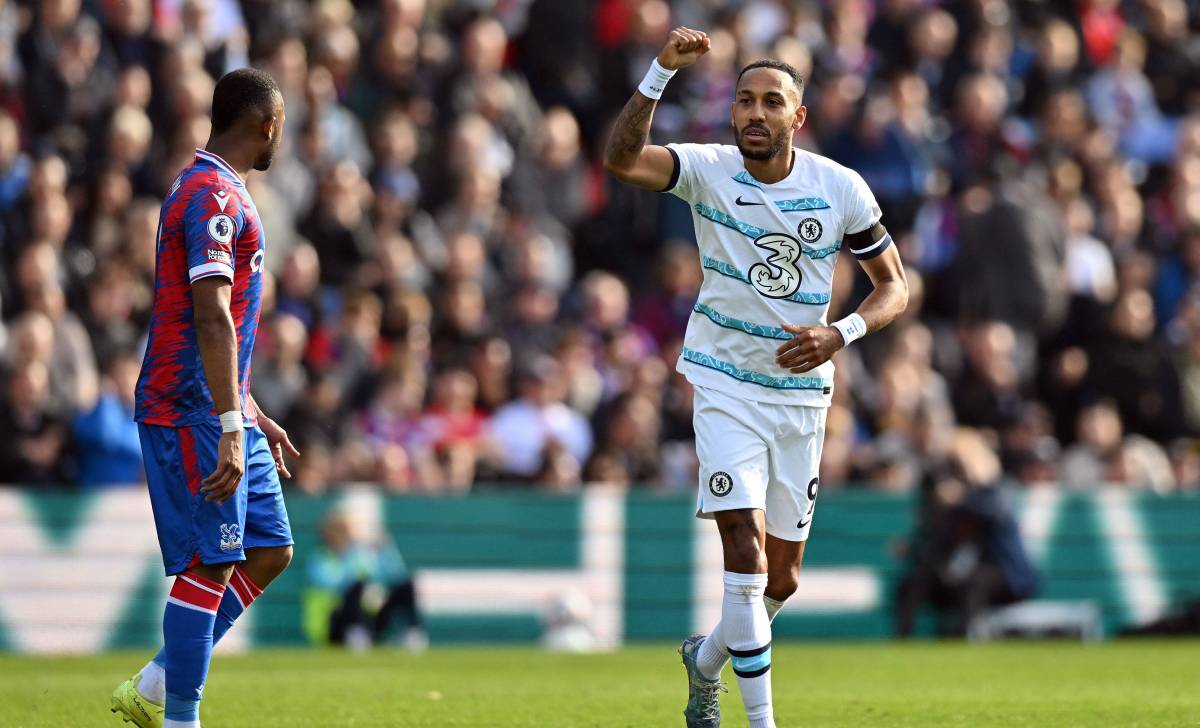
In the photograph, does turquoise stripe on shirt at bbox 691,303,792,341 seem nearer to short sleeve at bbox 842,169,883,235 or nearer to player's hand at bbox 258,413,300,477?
short sleeve at bbox 842,169,883,235

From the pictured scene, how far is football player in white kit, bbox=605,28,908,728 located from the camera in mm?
8312

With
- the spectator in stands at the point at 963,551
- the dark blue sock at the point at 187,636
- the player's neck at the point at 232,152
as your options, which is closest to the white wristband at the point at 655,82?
the player's neck at the point at 232,152

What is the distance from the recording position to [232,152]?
777 cm

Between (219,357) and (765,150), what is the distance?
2494 millimetres

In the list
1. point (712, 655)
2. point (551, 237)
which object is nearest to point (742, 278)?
point (712, 655)

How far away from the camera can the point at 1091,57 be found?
73.8ft

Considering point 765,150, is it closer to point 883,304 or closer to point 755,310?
point 755,310

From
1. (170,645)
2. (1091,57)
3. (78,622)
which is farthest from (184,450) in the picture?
(1091,57)

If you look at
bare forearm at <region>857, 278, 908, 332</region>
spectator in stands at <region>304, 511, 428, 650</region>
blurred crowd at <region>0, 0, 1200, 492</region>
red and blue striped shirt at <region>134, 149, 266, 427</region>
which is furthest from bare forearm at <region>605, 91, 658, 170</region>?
spectator in stands at <region>304, 511, 428, 650</region>

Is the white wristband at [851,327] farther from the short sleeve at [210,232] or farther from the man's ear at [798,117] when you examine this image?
the short sleeve at [210,232]

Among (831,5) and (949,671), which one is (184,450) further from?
(831,5)

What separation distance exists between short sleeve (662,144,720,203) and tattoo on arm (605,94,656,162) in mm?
251

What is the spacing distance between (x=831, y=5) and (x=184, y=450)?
578 inches

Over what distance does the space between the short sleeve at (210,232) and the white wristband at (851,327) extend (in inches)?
97.2
